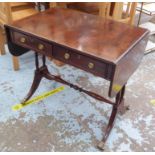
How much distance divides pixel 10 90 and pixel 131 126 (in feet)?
3.73

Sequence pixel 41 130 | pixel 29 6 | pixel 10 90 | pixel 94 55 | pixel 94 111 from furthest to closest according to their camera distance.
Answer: pixel 29 6 < pixel 10 90 < pixel 94 111 < pixel 41 130 < pixel 94 55

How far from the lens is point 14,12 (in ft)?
7.70

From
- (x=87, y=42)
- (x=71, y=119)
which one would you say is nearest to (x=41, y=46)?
(x=87, y=42)

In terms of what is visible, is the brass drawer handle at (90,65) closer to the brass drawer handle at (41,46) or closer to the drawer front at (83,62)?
the drawer front at (83,62)

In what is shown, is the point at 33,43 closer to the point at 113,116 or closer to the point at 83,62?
the point at 83,62

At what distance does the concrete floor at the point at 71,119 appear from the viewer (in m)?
1.57

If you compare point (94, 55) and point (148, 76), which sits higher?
point (94, 55)

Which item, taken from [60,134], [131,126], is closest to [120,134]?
[131,126]

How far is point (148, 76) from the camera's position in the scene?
232 centimetres

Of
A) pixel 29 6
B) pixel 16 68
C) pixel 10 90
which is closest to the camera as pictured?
pixel 10 90

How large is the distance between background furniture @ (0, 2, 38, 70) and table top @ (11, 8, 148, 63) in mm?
495

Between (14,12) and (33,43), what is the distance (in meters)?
1.15

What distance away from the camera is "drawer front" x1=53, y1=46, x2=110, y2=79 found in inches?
46.6

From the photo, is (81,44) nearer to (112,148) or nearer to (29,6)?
(112,148)
